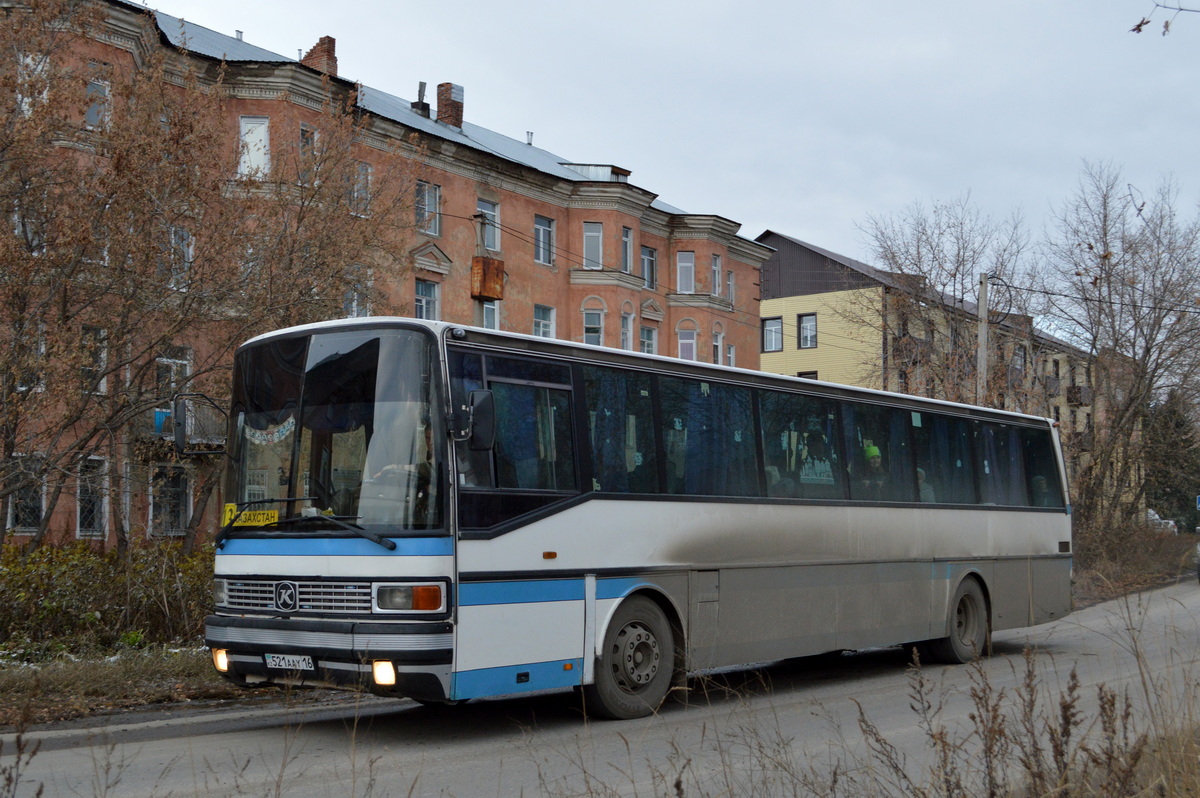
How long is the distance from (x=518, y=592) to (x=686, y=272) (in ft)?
137

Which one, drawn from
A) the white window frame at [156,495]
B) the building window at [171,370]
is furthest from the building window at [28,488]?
the building window at [171,370]

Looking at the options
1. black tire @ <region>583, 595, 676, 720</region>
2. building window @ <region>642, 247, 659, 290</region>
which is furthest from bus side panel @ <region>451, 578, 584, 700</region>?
building window @ <region>642, 247, 659, 290</region>

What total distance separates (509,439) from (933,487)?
6.54 meters

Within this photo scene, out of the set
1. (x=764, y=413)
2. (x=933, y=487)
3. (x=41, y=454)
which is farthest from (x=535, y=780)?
(x=41, y=454)

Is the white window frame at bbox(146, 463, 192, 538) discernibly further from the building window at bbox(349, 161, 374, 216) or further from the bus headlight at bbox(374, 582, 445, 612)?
the bus headlight at bbox(374, 582, 445, 612)

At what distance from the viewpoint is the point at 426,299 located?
126 feet

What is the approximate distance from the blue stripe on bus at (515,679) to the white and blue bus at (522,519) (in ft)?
0.05

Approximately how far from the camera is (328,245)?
18500mm

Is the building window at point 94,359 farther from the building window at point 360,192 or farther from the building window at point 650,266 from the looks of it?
the building window at point 650,266

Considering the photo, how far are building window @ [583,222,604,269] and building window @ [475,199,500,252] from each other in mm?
4475

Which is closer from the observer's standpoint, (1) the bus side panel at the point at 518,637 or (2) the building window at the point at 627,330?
(1) the bus side panel at the point at 518,637

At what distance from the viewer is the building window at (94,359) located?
14.7 m

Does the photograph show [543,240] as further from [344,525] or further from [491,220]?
[344,525]

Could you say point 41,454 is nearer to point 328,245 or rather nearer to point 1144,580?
point 328,245
